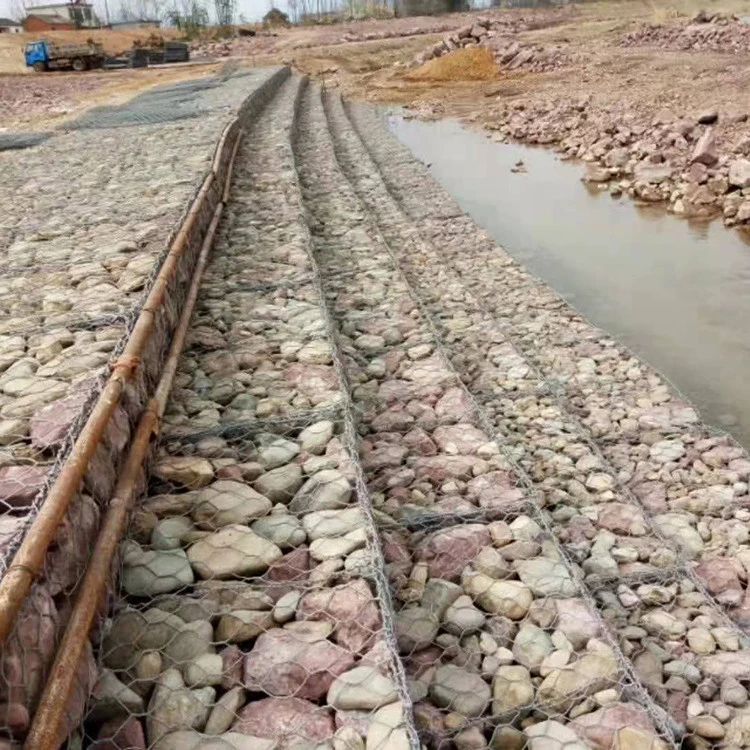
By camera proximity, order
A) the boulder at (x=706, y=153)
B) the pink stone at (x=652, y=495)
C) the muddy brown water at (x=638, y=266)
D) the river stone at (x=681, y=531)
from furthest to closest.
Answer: the boulder at (x=706, y=153) → the muddy brown water at (x=638, y=266) → the pink stone at (x=652, y=495) → the river stone at (x=681, y=531)

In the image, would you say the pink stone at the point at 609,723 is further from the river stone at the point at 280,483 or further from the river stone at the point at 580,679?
the river stone at the point at 280,483

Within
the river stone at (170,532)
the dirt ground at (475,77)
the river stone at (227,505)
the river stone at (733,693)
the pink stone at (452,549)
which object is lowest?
the river stone at (733,693)

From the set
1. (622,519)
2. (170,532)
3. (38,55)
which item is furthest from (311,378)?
(38,55)

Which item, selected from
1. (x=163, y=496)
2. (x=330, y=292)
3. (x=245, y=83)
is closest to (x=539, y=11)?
(x=245, y=83)

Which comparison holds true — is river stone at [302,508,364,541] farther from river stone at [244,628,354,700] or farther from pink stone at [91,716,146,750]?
pink stone at [91,716,146,750]

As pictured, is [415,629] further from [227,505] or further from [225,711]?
[227,505]

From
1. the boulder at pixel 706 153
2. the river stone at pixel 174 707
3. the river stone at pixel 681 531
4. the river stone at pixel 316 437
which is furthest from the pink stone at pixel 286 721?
the boulder at pixel 706 153

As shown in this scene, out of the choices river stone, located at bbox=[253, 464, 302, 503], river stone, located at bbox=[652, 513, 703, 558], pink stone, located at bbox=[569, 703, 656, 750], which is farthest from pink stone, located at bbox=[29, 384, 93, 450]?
river stone, located at bbox=[652, 513, 703, 558]

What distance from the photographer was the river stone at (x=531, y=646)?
2822 mm

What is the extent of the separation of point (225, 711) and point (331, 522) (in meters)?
0.97

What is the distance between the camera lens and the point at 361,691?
2348 mm

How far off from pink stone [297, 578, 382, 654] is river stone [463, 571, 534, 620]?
632 mm

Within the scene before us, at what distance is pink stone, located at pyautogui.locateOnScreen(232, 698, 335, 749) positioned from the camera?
2232 mm

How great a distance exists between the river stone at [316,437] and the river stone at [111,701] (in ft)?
5.21
